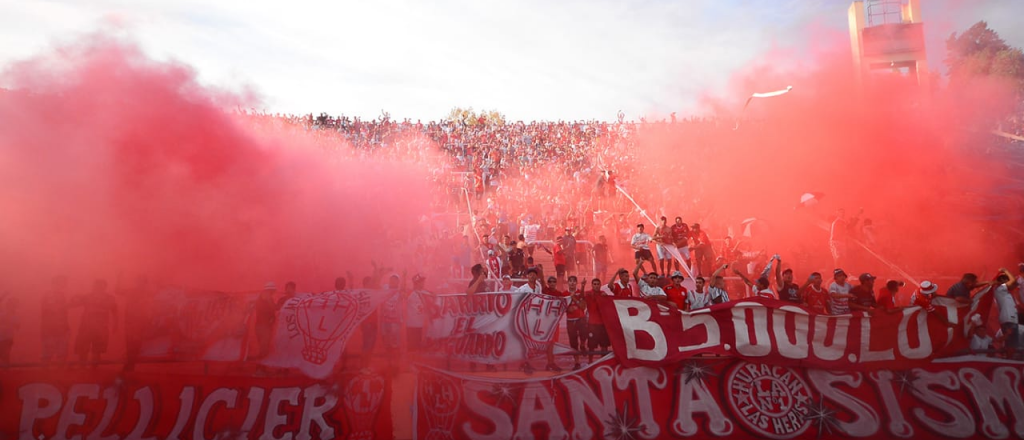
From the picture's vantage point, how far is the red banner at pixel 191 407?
6.50 meters

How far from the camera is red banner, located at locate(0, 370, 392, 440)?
6.50 meters

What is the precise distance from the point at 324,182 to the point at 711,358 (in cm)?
858

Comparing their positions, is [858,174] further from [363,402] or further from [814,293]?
[363,402]

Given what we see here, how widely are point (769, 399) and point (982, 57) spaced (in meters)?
43.0

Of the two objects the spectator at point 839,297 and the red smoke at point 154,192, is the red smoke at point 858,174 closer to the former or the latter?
the spectator at point 839,297

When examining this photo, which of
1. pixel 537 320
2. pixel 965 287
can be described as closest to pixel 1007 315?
pixel 965 287

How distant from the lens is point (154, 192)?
10016mm

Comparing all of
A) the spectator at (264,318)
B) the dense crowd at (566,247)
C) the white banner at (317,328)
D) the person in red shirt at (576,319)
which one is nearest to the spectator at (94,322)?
the dense crowd at (566,247)

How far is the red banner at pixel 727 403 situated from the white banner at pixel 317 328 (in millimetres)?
982

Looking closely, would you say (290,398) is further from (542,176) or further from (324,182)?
(542,176)

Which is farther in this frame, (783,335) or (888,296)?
(888,296)

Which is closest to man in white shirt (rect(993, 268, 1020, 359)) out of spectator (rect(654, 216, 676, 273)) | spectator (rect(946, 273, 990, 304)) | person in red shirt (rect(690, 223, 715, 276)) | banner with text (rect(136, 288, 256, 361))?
spectator (rect(946, 273, 990, 304))

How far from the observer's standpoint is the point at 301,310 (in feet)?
22.7

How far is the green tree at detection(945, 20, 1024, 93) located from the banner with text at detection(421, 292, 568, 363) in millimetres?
37108
